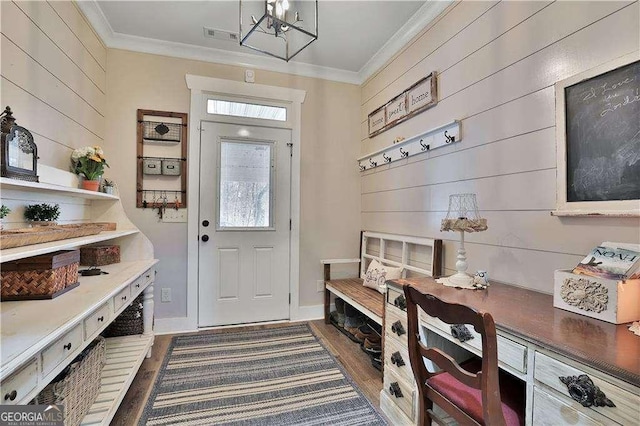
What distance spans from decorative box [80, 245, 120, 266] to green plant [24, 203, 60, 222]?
0.53 m

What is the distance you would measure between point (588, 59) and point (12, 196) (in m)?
2.92

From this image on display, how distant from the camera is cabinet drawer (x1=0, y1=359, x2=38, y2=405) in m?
0.87

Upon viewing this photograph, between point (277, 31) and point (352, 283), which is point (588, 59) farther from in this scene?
point (352, 283)

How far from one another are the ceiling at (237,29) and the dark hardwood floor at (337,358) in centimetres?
278

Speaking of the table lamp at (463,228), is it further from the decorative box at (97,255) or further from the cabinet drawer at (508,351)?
the decorative box at (97,255)

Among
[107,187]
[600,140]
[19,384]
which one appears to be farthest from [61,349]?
[600,140]

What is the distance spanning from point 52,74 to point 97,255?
1262 mm

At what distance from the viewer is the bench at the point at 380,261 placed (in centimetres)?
226

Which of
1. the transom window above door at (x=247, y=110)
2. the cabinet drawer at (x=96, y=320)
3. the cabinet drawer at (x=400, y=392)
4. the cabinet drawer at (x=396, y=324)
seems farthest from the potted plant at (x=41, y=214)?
the cabinet drawer at (x=400, y=392)

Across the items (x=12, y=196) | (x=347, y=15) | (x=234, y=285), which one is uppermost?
(x=347, y=15)

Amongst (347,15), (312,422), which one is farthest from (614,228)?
(347,15)

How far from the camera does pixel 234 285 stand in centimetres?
316

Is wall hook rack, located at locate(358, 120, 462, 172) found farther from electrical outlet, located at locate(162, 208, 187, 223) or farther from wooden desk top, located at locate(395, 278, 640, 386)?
electrical outlet, located at locate(162, 208, 187, 223)

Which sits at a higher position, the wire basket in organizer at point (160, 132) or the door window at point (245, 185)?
the wire basket in organizer at point (160, 132)
